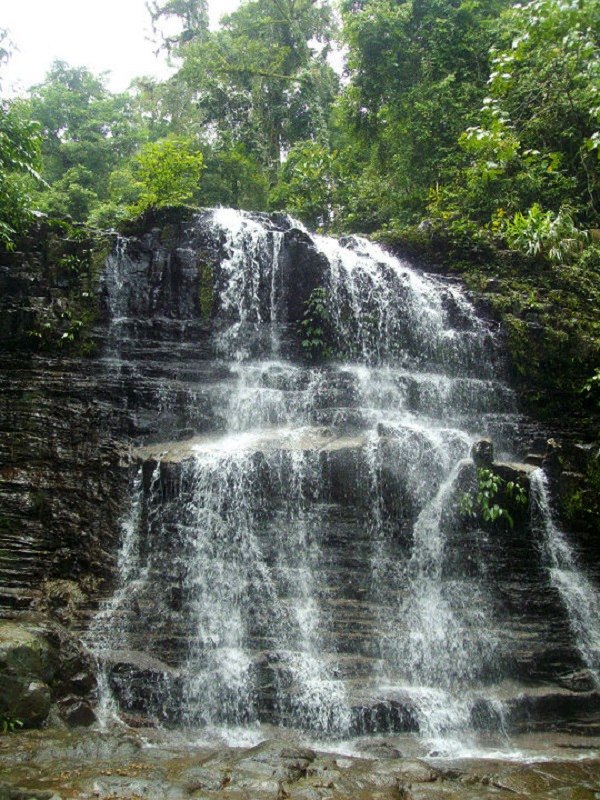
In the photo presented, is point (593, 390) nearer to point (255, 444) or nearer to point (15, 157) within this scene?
point (255, 444)

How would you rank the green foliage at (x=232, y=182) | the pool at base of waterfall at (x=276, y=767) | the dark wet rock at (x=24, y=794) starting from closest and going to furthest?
the dark wet rock at (x=24, y=794), the pool at base of waterfall at (x=276, y=767), the green foliage at (x=232, y=182)

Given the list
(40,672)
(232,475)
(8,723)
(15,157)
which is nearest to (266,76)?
(15,157)

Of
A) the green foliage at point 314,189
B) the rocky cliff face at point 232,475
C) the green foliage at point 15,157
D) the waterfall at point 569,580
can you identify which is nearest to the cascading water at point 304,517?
the rocky cliff face at point 232,475

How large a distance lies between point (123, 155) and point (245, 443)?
19.8 m

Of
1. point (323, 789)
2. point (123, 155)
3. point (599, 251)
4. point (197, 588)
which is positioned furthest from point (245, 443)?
point (123, 155)

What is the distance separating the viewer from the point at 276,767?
6742 millimetres

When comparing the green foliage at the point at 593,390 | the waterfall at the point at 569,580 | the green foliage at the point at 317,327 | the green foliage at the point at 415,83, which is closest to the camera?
the waterfall at the point at 569,580

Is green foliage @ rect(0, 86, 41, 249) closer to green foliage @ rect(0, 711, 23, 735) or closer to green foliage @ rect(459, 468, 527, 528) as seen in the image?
green foliage @ rect(0, 711, 23, 735)

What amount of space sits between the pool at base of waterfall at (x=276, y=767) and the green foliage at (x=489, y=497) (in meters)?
3.29

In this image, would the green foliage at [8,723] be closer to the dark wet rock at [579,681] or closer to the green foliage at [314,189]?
the dark wet rock at [579,681]

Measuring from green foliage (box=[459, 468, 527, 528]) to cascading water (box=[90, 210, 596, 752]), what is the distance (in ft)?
0.89

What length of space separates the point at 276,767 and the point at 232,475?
15.0 feet

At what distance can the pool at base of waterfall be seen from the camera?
6227 mm

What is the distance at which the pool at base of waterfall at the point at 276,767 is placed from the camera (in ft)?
20.4
